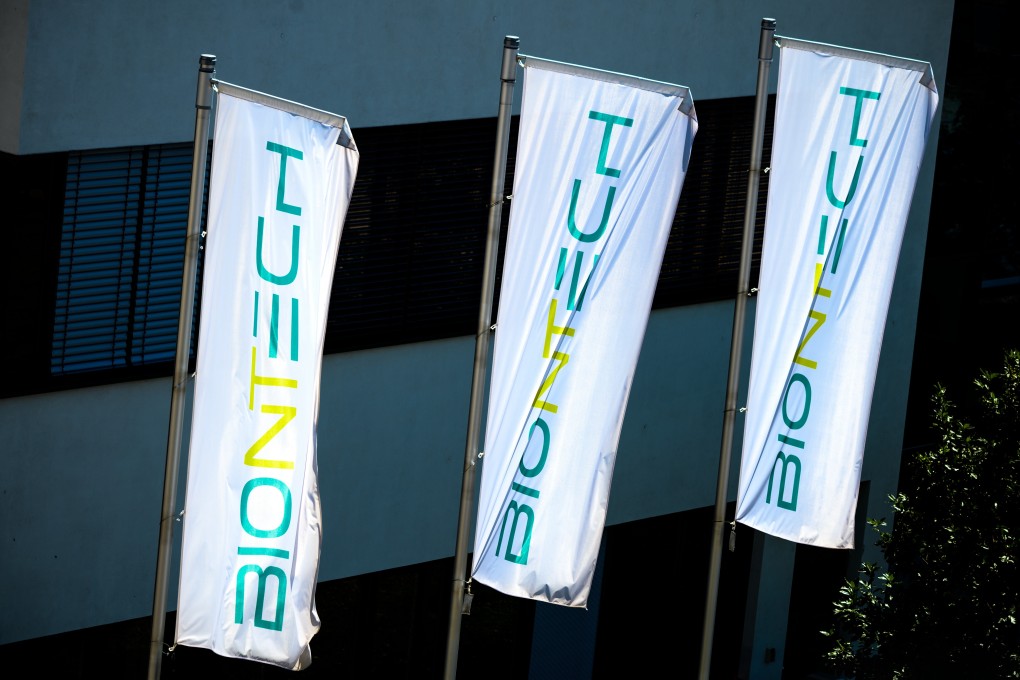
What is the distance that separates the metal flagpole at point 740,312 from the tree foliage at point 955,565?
2313 mm

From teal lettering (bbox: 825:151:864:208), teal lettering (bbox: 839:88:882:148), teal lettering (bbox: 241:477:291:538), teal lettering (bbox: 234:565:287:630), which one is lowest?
teal lettering (bbox: 234:565:287:630)

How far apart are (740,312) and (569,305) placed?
A: 1.97 m

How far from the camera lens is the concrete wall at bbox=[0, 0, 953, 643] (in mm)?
12305

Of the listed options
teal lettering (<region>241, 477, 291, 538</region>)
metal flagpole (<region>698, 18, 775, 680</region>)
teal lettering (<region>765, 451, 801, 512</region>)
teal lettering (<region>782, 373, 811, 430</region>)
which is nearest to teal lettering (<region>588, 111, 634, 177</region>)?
metal flagpole (<region>698, 18, 775, 680</region>)

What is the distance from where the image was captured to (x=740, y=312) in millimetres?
12094

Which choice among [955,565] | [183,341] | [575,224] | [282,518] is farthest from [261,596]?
[955,565]

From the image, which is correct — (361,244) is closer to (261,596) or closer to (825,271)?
(825,271)

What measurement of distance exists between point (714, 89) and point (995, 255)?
5.69 metres

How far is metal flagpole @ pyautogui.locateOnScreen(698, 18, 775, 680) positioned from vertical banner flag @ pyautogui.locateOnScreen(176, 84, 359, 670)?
11.9 ft

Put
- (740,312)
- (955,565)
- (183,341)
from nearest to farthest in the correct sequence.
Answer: (183,341) < (740,312) < (955,565)

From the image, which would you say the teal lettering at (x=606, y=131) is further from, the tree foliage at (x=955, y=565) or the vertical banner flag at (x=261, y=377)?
the tree foliage at (x=955, y=565)

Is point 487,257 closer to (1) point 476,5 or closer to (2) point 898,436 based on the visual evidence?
(1) point 476,5

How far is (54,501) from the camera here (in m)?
12.7

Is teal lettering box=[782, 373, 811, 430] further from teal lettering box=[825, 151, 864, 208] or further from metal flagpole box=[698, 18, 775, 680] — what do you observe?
teal lettering box=[825, 151, 864, 208]
